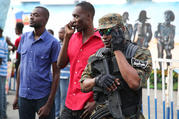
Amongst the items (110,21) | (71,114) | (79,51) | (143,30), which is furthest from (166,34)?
(110,21)

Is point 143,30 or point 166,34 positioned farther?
point 143,30

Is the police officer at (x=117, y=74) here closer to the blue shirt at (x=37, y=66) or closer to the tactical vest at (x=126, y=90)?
the tactical vest at (x=126, y=90)

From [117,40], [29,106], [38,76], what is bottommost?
A: [29,106]

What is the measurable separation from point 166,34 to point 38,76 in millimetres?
7826

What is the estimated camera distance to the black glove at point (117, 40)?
7.18ft

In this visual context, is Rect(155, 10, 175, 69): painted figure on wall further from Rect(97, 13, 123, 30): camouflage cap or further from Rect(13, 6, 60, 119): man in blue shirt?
Rect(97, 13, 123, 30): camouflage cap

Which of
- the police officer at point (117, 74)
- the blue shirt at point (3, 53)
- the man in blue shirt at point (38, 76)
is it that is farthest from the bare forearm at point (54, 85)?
the blue shirt at point (3, 53)

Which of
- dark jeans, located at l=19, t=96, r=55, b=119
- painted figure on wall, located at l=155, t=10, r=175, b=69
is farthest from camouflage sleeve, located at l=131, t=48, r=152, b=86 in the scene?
painted figure on wall, located at l=155, t=10, r=175, b=69

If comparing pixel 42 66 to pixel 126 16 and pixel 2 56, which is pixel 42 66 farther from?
pixel 126 16

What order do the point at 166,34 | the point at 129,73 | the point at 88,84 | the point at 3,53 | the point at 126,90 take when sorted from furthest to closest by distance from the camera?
the point at 166,34, the point at 3,53, the point at 88,84, the point at 126,90, the point at 129,73

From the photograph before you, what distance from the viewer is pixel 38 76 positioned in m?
3.47

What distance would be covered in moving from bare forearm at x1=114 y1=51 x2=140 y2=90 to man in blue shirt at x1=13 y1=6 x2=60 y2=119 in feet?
4.94

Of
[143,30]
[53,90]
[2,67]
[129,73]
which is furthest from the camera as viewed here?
[143,30]

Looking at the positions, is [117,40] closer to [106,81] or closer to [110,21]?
[110,21]
